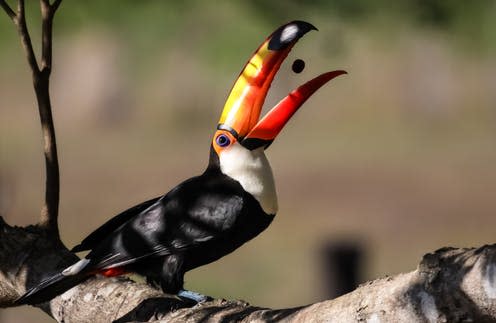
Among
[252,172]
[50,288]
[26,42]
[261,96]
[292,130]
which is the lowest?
[292,130]

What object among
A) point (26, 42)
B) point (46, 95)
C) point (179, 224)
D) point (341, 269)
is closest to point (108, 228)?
point (179, 224)

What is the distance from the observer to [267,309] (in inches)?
130

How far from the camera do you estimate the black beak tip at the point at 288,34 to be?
3.70 meters

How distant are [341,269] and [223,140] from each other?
14.2 ft

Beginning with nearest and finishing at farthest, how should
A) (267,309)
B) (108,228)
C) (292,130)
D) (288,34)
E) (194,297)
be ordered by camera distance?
(267,309) → (288,34) → (194,297) → (108,228) → (292,130)

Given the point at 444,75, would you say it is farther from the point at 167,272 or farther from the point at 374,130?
the point at 167,272

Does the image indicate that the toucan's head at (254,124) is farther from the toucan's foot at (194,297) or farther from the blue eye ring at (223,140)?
the toucan's foot at (194,297)

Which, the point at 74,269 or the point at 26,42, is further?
the point at 26,42

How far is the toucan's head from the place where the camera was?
3.94 meters

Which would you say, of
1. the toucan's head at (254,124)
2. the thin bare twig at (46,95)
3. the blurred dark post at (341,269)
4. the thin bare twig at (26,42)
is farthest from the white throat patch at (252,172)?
the blurred dark post at (341,269)

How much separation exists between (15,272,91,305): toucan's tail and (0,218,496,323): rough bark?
111mm

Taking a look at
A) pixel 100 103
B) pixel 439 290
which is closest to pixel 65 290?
pixel 439 290

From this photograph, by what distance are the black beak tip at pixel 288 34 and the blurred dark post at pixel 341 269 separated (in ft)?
14.7

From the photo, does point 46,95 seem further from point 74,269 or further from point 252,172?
point 252,172
